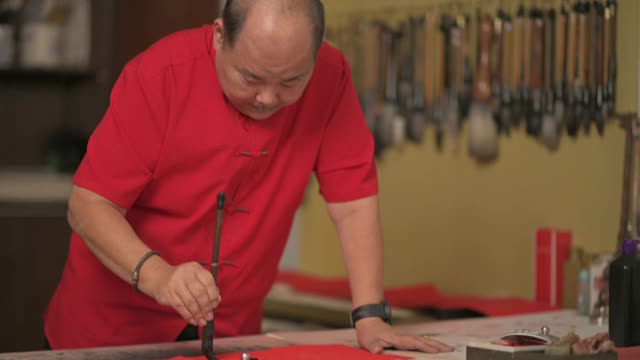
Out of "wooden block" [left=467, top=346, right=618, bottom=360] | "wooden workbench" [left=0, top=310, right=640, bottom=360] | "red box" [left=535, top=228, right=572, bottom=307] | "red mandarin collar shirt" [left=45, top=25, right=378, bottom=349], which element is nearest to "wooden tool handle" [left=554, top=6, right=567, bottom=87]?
"red box" [left=535, top=228, right=572, bottom=307]

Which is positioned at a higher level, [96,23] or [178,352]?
[96,23]

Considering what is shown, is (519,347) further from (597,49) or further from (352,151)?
(597,49)

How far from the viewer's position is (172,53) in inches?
78.0

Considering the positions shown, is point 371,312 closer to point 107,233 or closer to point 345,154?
point 345,154

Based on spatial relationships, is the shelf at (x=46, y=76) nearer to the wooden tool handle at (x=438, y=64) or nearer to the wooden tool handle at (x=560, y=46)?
the wooden tool handle at (x=438, y=64)

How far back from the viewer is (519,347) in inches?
65.8

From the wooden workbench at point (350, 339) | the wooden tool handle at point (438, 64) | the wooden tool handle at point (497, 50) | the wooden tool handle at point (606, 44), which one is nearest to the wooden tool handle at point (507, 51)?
the wooden tool handle at point (497, 50)

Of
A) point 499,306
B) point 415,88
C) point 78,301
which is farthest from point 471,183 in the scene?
point 78,301

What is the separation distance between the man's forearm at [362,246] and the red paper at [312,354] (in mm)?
164

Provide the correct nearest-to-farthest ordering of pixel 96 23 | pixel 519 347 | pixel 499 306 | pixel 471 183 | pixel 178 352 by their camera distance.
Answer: pixel 519 347 → pixel 178 352 → pixel 499 306 → pixel 471 183 → pixel 96 23

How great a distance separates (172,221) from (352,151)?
0.37 m

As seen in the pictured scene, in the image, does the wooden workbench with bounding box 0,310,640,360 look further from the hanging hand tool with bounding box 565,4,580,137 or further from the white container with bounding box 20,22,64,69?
the white container with bounding box 20,22,64,69

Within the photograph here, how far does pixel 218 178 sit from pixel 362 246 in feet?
0.98

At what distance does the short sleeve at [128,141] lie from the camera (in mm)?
1896
